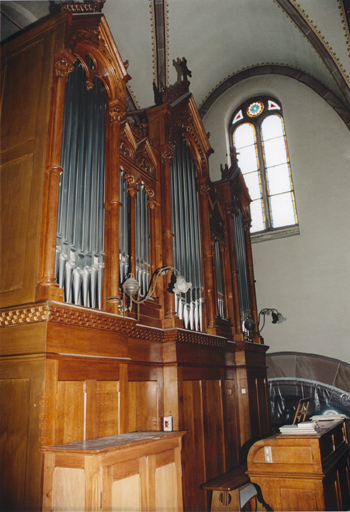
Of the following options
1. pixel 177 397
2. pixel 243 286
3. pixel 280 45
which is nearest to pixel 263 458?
pixel 177 397

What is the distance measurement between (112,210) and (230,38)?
8.30 metres

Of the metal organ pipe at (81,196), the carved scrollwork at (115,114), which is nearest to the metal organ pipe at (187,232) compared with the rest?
the carved scrollwork at (115,114)

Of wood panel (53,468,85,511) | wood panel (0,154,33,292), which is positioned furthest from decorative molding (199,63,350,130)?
wood panel (53,468,85,511)

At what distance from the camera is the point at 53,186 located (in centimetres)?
442

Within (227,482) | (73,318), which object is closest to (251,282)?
(227,482)

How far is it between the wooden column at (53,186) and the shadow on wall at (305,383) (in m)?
7.76

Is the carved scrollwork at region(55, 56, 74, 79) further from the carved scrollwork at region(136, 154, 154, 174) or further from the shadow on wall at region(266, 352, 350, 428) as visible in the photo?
the shadow on wall at region(266, 352, 350, 428)

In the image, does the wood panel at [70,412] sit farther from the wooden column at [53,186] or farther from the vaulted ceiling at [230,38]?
the vaulted ceiling at [230,38]

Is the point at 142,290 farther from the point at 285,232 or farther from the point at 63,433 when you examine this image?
the point at 285,232

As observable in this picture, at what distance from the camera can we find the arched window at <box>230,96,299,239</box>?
458 inches

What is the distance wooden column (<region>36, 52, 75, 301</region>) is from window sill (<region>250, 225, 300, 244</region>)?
7.45 meters

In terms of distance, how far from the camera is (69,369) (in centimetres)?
411

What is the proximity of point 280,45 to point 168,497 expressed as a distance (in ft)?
36.2

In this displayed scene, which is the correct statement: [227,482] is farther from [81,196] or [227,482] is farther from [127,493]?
[81,196]
